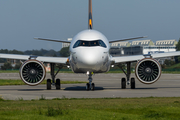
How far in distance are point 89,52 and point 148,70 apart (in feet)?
15.6

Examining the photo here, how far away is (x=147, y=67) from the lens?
23266mm

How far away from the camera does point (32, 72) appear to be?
76.2ft

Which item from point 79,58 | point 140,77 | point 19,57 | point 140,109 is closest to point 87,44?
point 79,58

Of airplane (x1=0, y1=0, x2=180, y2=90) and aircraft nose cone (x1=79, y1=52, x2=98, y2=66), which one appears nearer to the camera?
aircraft nose cone (x1=79, y1=52, x2=98, y2=66)

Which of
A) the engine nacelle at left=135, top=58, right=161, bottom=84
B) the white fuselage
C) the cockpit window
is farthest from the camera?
the engine nacelle at left=135, top=58, right=161, bottom=84

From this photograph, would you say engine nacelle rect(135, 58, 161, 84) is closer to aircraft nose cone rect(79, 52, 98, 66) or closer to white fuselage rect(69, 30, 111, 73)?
white fuselage rect(69, 30, 111, 73)

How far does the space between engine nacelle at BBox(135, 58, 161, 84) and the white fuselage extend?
2311 mm

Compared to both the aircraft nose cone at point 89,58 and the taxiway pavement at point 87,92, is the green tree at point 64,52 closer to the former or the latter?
the taxiway pavement at point 87,92

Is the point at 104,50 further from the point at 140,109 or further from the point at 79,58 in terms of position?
the point at 140,109

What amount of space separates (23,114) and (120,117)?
3.07 m

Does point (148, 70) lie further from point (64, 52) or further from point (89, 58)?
point (64, 52)

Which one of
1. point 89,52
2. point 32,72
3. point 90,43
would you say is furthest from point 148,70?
point 32,72

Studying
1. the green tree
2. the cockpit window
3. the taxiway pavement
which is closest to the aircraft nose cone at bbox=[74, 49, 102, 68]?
the cockpit window

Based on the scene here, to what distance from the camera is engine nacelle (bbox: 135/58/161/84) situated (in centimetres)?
2281
